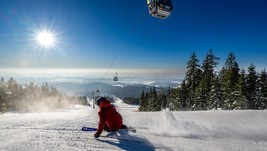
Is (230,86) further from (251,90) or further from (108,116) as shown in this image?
(108,116)

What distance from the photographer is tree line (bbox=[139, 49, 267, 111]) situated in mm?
40062

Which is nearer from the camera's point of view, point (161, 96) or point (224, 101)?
point (224, 101)

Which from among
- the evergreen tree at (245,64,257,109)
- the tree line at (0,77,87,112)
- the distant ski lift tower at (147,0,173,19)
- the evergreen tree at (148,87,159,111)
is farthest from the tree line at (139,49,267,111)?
the tree line at (0,77,87,112)

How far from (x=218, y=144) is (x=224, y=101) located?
39.3 meters

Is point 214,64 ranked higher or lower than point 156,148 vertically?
higher

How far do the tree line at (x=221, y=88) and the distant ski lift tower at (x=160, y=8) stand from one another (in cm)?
3321

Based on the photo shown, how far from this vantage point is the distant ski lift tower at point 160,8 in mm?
11688

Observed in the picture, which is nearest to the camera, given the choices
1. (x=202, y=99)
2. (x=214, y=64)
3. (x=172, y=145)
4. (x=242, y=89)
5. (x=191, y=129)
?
(x=172, y=145)

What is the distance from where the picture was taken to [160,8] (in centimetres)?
1164

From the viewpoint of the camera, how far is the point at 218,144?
7.34m

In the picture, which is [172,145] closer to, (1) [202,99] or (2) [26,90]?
(1) [202,99]

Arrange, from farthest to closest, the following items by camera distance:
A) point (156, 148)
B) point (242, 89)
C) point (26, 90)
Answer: point (26, 90) < point (242, 89) < point (156, 148)

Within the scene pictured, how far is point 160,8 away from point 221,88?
37492mm

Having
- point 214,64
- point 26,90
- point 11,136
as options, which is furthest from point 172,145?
point 26,90
